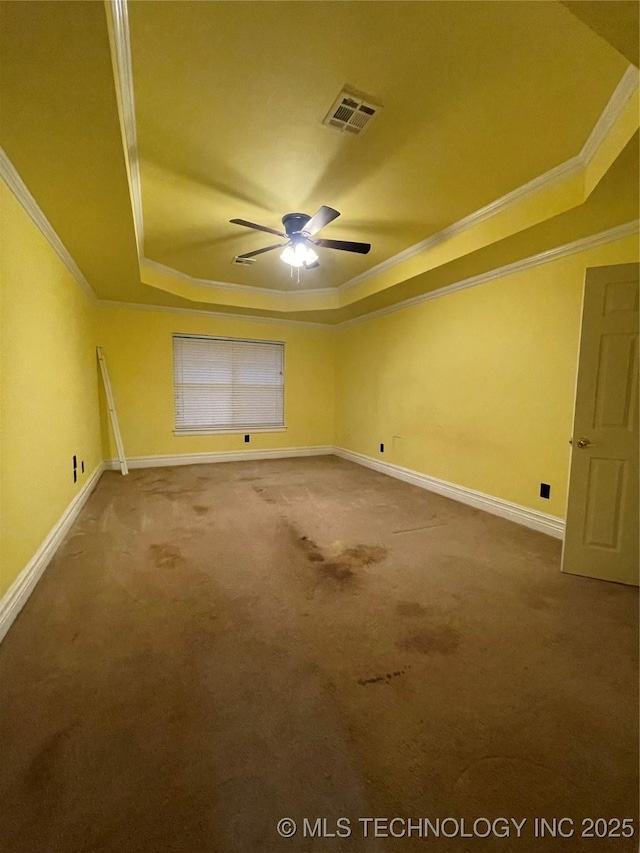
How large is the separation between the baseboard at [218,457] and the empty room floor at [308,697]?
269 cm

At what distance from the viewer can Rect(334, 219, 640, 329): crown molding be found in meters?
2.57

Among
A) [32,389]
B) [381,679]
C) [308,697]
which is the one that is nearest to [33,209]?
[32,389]

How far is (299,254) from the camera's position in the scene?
3156 mm

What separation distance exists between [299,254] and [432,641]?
10.0ft

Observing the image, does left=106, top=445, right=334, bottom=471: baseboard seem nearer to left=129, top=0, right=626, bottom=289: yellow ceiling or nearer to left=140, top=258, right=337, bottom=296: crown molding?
left=140, top=258, right=337, bottom=296: crown molding

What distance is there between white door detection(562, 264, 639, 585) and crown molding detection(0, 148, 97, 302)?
3.47 metres

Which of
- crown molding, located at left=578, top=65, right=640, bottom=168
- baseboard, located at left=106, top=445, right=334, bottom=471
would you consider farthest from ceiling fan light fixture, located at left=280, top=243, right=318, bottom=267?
baseboard, located at left=106, top=445, right=334, bottom=471

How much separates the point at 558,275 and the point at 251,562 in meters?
3.39

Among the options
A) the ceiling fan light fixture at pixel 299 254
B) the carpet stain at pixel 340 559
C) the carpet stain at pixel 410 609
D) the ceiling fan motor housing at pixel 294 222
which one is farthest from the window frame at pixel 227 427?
the carpet stain at pixel 410 609

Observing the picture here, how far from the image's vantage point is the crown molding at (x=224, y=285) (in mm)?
4285

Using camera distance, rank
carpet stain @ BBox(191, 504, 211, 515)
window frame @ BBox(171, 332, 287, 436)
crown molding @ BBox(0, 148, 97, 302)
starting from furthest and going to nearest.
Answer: window frame @ BBox(171, 332, 287, 436) < carpet stain @ BBox(191, 504, 211, 515) < crown molding @ BBox(0, 148, 97, 302)

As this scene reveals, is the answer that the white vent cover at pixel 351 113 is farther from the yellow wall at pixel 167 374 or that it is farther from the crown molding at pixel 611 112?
the yellow wall at pixel 167 374

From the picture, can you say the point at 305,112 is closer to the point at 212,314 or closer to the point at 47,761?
the point at 47,761

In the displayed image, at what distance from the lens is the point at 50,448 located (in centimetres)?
262
